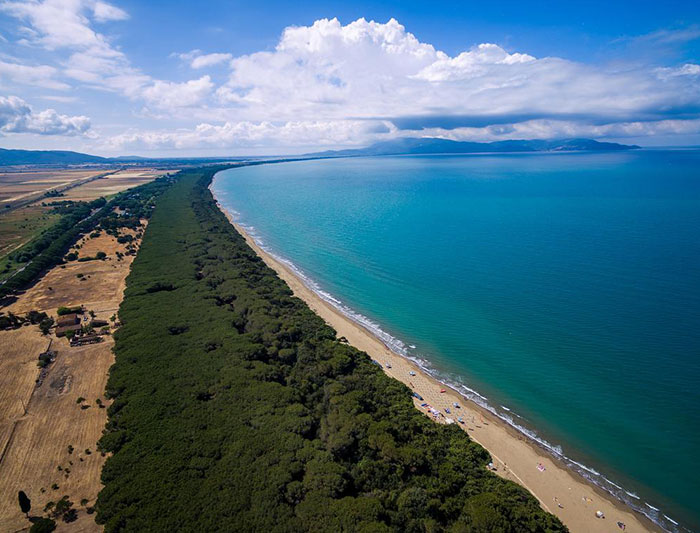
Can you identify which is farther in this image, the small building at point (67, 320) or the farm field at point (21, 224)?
the farm field at point (21, 224)

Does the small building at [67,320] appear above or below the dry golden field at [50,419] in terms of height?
above

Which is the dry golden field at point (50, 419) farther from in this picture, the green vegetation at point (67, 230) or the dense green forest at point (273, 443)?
the green vegetation at point (67, 230)

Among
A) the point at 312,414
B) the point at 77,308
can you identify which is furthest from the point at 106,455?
the point at 77,308

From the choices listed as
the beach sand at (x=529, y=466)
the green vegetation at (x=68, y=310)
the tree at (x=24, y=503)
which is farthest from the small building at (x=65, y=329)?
the beach sand at (x=529, y=466)

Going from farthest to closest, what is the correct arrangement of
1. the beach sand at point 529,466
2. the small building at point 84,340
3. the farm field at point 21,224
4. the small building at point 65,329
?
the farm field at point 21,224 < the small building at point 65,329 < the small building at point 84,340 < the beach sand at point 529,466

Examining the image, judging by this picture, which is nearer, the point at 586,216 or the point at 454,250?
the point at 454,250

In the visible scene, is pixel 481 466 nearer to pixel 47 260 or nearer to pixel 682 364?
pixel 682 364
